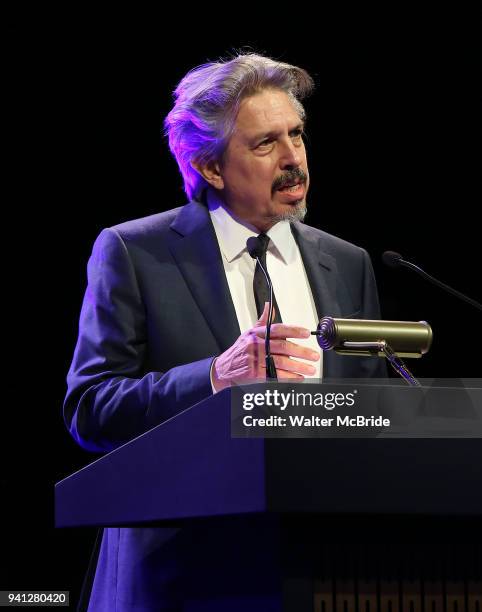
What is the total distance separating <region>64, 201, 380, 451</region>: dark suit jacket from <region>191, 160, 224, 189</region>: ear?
0.32 feet

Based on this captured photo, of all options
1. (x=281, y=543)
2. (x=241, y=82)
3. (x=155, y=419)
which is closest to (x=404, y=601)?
(x=281, y=543)

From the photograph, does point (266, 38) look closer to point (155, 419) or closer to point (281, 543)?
point (155, 419)

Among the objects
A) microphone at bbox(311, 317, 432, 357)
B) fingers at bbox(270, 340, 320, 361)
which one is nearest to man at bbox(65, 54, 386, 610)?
fingers at bbox(270, 340, 320, 361)

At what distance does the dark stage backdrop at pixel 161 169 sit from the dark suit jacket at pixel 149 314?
2.20 feet

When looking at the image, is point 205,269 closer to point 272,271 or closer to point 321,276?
point 272,271

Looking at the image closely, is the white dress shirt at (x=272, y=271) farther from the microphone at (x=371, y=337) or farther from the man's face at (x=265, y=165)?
the microphone at (x=371, y=337)

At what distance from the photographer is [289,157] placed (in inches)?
101

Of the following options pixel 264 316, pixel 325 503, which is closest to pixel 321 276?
pixel 264 316

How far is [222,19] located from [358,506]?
93.5 inches

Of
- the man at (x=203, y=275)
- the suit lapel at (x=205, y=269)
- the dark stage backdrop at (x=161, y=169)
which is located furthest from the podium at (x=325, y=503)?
the dark stage backdrop at (x=161, y=169)

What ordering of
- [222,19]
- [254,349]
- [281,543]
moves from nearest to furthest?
1. [281,543]
2. [254,349]
3. [222,19]

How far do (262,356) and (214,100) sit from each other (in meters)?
1.11

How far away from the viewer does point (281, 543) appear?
1402mm

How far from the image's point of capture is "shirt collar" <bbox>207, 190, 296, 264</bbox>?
8.33ft
